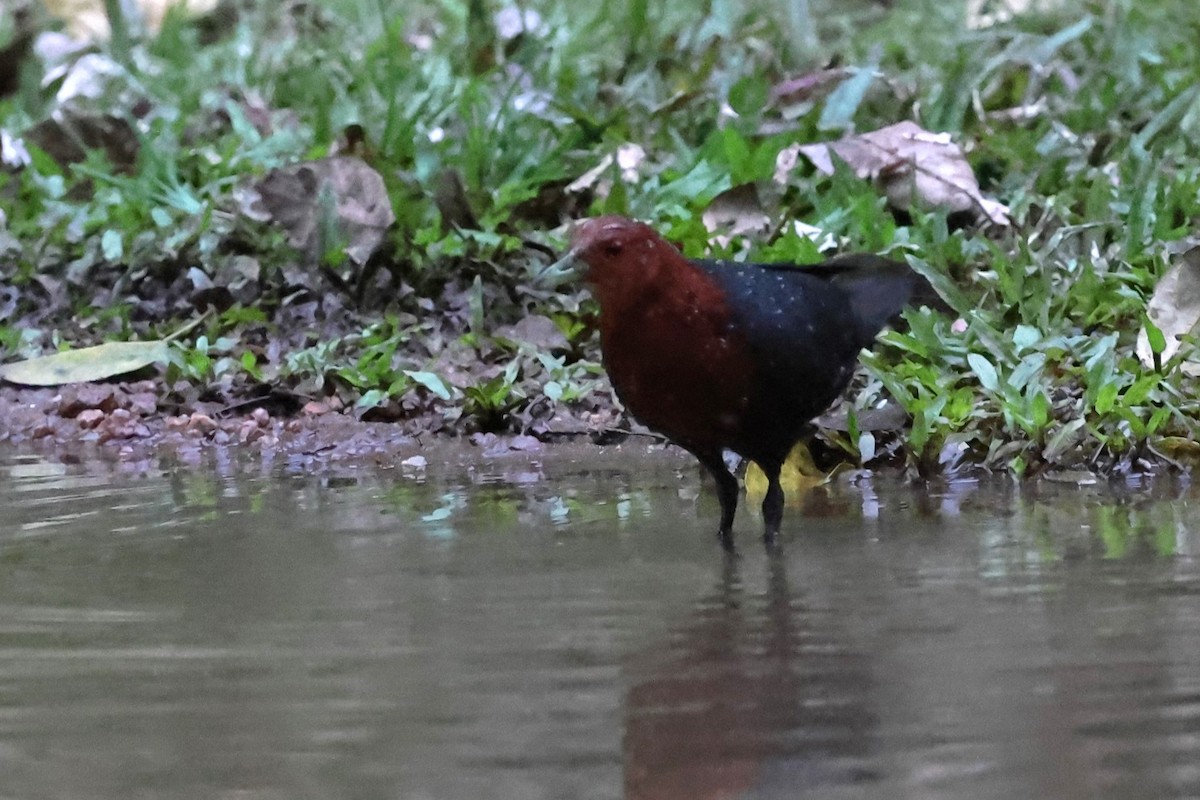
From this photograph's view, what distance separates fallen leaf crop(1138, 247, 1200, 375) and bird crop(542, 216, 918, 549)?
116cm

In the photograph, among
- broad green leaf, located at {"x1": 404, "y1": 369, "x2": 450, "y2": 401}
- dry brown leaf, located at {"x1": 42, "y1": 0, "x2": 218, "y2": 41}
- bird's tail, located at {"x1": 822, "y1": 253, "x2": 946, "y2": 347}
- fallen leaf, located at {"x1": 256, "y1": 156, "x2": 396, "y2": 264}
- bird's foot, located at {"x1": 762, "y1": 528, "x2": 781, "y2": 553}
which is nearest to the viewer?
bird's foot, located at {"x1": 762, "y1": 528, "x2": 781, "y2": 553}

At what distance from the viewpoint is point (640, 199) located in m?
5.49

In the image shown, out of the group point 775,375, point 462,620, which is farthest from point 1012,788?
point 775,375

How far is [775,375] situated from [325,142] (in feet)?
9.93

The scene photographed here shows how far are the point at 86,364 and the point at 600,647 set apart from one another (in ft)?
10.3

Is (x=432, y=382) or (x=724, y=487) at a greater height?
(x=432, y=382)

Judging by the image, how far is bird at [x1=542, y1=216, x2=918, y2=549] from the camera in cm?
336

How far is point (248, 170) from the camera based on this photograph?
6.00 metres

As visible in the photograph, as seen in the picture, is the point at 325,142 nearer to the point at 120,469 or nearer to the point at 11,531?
the point at 120,469

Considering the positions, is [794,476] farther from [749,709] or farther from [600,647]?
[749,709]

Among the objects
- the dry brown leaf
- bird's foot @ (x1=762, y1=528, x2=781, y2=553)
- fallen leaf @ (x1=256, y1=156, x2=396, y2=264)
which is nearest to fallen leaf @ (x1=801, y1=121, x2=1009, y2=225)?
fallen leaf @ (x1=256, y1=156, x2=396, y2=264)

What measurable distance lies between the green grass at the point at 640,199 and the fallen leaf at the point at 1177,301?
3.2 inches

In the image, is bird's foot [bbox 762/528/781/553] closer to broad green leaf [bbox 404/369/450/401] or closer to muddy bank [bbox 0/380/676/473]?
muddy bank [bbox 0/380/676/473]

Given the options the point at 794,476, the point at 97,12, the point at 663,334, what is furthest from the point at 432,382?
the point at 97,12
